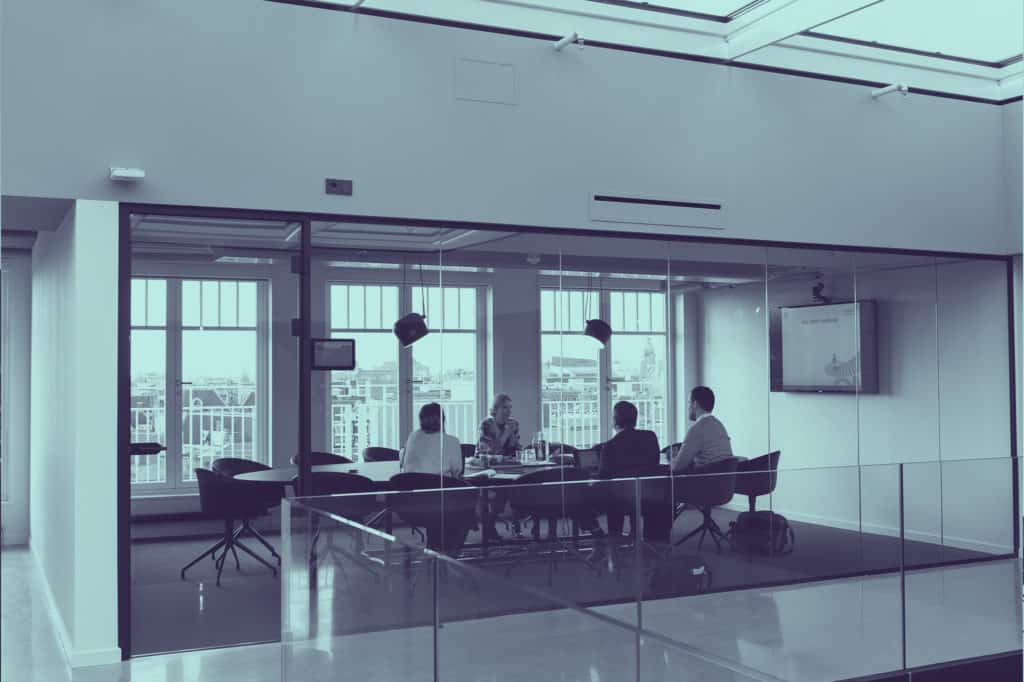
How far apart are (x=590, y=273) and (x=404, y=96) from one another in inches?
71.6

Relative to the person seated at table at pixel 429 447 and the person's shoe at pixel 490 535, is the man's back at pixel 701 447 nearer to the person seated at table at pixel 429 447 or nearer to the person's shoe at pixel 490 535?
the person seated at table at pixel 429 447

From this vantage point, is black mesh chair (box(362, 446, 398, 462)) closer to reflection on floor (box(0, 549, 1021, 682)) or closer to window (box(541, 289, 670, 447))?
window (box(541, 289, 670, 447))

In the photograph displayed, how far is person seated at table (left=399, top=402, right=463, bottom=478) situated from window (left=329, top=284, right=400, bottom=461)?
163 millimetres

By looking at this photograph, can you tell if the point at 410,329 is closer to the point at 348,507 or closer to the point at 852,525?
the point at 348,507

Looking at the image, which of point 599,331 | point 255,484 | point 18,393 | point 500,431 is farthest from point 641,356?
point 18,393

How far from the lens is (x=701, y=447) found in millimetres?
7617

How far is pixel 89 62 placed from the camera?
225 inches

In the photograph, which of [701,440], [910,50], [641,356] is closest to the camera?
[641,356]

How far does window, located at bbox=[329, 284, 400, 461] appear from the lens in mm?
6445

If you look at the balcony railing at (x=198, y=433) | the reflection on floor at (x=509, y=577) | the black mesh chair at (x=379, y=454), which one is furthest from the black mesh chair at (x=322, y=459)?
the reflection on floor at (x=509, y=577)

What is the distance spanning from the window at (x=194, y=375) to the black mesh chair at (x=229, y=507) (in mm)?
124

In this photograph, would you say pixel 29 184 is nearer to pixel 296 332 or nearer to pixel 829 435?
pixel 296 332

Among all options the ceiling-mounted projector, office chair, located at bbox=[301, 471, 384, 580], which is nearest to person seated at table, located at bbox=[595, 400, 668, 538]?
office chair, located at bbox=[301, 471, 384, 580]

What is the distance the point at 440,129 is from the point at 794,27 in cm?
255
